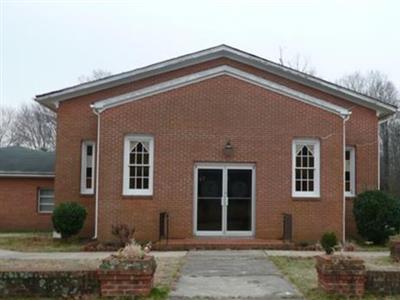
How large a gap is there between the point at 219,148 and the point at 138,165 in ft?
8.90

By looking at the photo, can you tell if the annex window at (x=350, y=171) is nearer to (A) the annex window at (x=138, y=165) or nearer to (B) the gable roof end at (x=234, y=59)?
(B) the gable roof end at (x=234, y=59)

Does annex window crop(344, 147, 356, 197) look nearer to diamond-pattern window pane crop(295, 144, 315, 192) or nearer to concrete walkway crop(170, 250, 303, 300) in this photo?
diamond-pattern window pane crop(295, 144, 315, 192)

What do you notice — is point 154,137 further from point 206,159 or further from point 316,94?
point 316,94

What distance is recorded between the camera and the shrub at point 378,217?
Answer: 19.6 metres

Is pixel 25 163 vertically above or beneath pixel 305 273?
above

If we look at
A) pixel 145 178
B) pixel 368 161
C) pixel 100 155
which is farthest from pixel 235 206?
pixel 368 161

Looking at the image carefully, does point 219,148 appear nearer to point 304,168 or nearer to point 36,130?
point 304,168

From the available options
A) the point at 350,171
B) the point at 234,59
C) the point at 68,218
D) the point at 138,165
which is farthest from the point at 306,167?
the point at 68,218

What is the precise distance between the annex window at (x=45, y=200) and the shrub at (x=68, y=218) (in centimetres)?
876

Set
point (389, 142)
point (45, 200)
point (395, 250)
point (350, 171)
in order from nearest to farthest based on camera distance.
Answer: point (395, 250) → point (350, 171) → point (45, 200) → point (389, 142)

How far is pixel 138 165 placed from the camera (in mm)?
19609

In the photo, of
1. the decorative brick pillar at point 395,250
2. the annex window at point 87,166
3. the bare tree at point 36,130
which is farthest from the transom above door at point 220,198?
the bare tree at point 36,130

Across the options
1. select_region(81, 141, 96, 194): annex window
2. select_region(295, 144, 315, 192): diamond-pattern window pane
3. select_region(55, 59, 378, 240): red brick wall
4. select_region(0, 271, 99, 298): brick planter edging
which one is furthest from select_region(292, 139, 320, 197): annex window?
select_region(0, 271, 99, 298): brick planter edging

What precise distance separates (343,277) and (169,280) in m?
3.34
